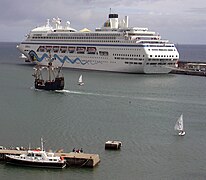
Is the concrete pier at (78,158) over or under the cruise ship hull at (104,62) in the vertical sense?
under

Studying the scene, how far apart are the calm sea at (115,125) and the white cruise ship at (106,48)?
7.97 m

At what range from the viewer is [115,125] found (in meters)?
29.9

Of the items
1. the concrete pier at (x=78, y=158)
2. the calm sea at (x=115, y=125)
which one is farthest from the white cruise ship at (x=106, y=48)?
the concrete pier at (x=78, y=158)

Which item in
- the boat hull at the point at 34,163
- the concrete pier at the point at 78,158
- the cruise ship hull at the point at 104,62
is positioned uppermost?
the cruise ship hull at the point at 104,62

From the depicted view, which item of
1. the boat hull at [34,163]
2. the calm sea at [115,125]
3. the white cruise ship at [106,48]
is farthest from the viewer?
the white cruise ship at [106,48]

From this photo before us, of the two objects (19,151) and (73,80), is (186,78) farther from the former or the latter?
(19,151)

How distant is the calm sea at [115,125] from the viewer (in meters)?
21.3

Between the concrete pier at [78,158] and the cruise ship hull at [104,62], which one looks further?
the cruise ship hull at [104,62]

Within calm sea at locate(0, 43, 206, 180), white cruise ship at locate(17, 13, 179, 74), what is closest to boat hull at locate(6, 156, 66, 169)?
calm sea at locate(0, 43, 206, 180)

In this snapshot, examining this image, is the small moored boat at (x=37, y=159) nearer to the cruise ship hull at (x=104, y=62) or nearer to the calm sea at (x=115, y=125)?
the calm sea at (x=115, y=125)

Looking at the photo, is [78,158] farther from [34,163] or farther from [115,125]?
[115,125]

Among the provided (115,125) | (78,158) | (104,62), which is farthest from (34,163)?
(104,62)

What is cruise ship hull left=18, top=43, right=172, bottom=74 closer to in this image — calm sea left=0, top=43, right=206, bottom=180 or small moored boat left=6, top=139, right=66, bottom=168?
calm sea left=0, top=43, right=206, bottom=180

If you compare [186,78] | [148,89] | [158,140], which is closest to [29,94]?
[148,89]
